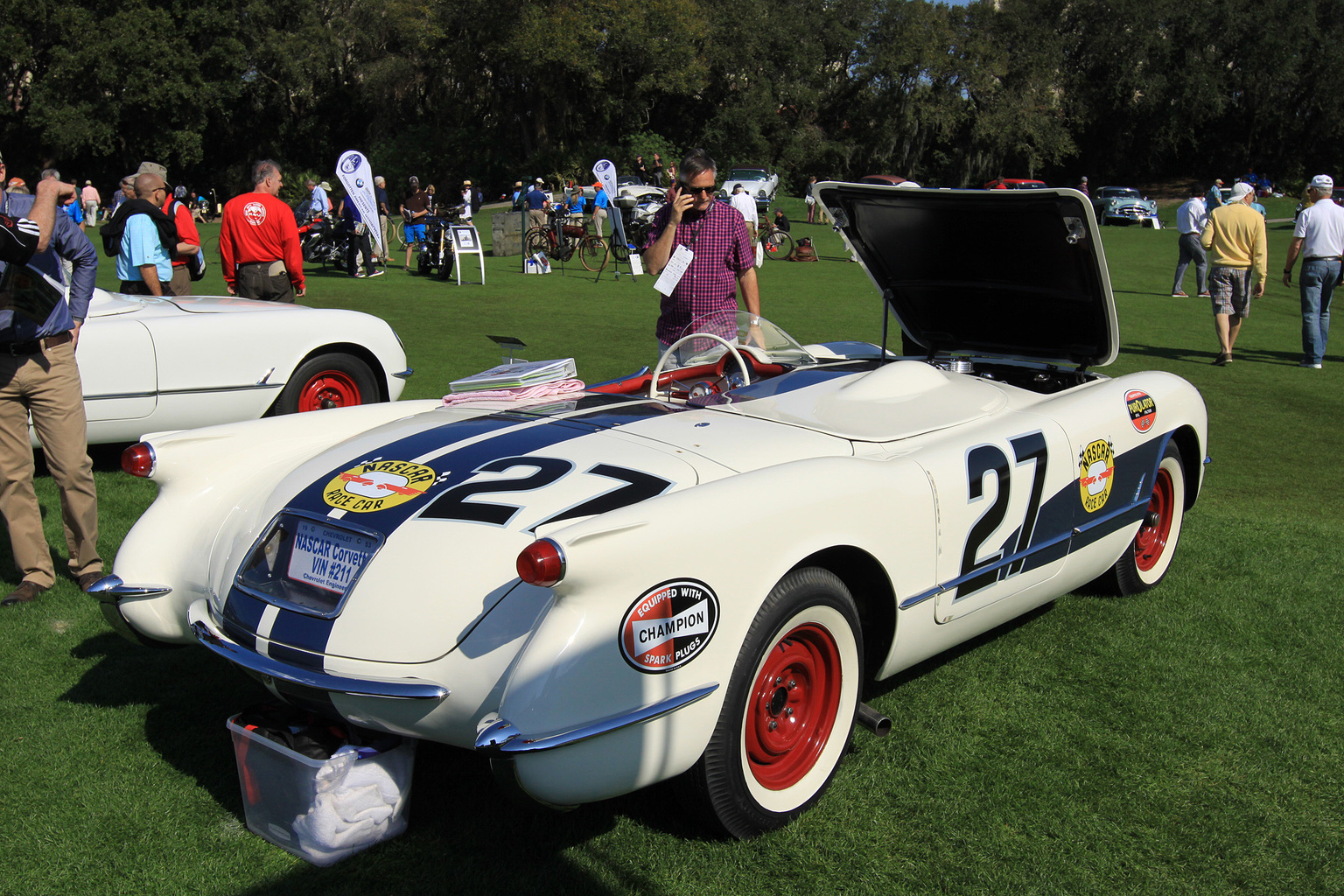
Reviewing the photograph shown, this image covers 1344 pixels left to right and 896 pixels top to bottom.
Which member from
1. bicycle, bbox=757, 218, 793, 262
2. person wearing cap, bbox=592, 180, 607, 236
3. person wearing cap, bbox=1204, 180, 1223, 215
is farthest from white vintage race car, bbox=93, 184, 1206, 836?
bicycle, bbox=757, 218, 793, 262

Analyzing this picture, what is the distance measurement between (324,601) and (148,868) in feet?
2.53

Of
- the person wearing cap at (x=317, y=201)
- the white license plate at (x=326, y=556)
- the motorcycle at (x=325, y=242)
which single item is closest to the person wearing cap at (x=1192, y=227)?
the motorcycle at (x=325, y=242)

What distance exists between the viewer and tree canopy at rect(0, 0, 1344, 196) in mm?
39562

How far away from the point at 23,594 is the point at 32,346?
1031 mm

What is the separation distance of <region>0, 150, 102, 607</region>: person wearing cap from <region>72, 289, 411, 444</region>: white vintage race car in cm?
115

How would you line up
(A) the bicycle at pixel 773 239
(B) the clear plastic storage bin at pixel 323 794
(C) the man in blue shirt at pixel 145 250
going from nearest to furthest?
(B) the clear plastic storage bin at pixel 323 794 < (C) the man in blue shirt at pixel 145 250 < (A) the bicycle at pixel 773 239

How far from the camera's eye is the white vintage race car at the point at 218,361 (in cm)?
566

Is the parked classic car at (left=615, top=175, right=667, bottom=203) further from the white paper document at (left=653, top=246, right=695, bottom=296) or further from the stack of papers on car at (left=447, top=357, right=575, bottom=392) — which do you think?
the stack of papers on car at (left=447, top=357, right=575, bottom=392)

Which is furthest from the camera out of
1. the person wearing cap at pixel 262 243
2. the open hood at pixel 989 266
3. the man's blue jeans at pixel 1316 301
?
the man's blue jeans at pixel 1316 301

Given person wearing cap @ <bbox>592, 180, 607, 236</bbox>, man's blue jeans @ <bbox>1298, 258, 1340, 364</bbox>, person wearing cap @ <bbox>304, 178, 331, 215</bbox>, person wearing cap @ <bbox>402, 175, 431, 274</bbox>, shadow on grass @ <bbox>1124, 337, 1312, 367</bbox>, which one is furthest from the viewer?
person wearing cap @ <bbox>592, 180, 607, 236</bbox>

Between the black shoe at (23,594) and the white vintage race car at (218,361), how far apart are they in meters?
1.32

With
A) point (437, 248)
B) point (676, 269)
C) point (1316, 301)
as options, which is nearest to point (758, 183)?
point (437, 248)

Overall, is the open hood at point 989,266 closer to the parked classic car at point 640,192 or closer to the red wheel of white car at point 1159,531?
the red wheel of white car at point 1159,531

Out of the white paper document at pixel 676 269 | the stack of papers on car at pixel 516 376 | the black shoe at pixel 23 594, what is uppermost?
the white paper document at pixel 676 269
